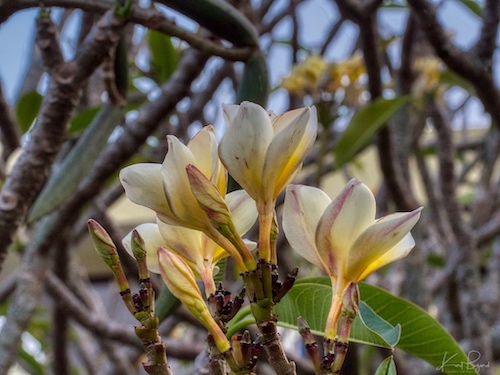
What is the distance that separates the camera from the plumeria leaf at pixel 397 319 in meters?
0.40

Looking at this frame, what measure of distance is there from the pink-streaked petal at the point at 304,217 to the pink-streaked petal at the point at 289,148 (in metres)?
0.02

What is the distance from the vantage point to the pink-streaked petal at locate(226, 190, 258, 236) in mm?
350

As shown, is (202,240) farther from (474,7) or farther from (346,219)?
(474,7)

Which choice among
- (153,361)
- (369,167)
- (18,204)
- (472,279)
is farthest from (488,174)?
(369,167)

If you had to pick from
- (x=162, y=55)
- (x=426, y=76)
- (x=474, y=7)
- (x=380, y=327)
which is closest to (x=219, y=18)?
(x=380, y=327)

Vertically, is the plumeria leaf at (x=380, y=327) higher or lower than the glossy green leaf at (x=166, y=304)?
higher

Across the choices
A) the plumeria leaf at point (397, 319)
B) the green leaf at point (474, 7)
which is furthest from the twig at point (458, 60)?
the plumeria leaf at point (397, 319)

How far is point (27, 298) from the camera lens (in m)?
0.83

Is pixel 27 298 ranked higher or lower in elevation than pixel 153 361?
lower

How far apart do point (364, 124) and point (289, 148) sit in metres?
0.74

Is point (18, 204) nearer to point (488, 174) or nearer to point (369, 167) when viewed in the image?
point (488, 174)

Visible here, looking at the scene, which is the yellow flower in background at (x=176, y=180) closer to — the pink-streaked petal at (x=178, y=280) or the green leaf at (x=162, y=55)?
the pink-streaked petal at (x=178, y=280)

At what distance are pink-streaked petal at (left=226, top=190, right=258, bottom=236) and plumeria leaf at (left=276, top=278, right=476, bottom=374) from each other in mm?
69

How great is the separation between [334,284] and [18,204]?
12.7 inches
